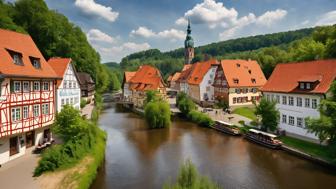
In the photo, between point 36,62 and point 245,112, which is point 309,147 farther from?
point 36,62

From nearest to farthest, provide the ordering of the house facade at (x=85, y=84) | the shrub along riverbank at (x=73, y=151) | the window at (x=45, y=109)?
the shrub along riverbank at (x=73, y=151), the window at (x=45, y=109), the house facade at (x=85, y=84)

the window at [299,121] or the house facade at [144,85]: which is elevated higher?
the house facade at [144,85]

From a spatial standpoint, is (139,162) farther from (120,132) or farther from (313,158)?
(313,158)

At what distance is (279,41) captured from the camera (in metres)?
131

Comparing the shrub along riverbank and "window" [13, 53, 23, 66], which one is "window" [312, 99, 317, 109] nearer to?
the shrub along riverbank

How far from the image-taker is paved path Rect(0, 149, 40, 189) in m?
14.8

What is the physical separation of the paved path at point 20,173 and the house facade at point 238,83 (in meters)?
33.0

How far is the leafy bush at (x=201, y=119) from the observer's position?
119 ft

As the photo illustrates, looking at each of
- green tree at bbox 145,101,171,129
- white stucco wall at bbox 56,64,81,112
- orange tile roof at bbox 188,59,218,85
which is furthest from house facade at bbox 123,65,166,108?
white stucco wall at bbox 56,64,81,112

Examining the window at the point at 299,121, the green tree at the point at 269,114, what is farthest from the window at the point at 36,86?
the window at the point at 299,121

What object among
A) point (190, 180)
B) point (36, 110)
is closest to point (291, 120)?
point (190, 180)

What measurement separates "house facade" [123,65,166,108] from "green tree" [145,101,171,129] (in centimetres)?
1191

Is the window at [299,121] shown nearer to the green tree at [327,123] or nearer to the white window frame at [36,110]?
the green tree at [327,123]

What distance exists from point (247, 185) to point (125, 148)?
13551 mm
